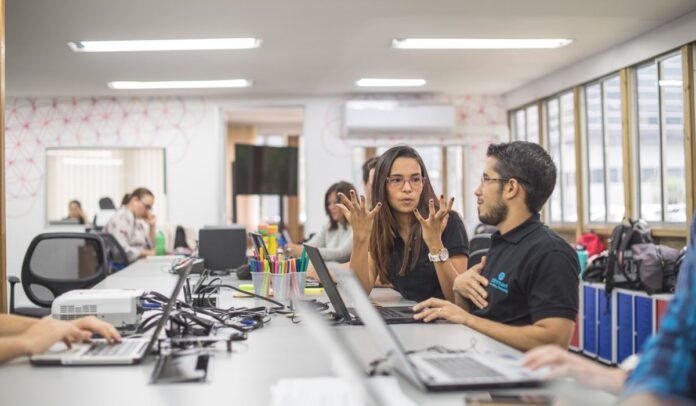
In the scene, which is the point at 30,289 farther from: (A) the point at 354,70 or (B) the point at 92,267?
(A) the point at 354,70

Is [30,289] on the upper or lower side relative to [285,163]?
lower

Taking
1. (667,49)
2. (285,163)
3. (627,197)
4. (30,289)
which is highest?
(667,49)

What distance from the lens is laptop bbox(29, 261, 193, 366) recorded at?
65.9 inches

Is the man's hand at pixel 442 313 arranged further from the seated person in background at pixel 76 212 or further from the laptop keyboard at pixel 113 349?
the seated person in background at pixel 76 212

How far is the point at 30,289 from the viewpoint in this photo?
422 cm

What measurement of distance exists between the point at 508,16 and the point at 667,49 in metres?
1.47

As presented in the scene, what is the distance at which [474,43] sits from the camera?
6.21 m

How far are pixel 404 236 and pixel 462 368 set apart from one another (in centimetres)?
157

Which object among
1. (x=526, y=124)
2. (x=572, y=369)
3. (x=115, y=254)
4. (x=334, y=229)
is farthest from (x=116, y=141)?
(x=572, y=369)

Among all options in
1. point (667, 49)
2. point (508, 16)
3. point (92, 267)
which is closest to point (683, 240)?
point (667, 49)

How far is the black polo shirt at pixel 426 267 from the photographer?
9.39ft

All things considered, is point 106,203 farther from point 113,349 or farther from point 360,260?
point 113,349

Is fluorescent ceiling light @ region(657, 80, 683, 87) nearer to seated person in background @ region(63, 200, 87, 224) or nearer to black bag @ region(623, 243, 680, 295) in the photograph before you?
black bag @ region(623, 243, 680, 295)

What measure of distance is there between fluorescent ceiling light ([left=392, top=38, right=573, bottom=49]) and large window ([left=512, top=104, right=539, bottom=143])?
2.04 meters
